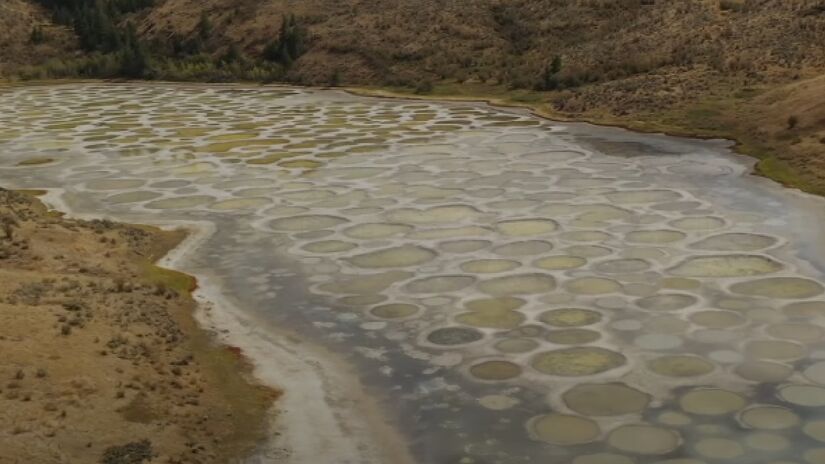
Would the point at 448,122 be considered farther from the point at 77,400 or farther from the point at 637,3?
the point at 77,400

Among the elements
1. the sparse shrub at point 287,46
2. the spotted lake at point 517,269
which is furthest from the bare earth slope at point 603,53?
the spotted lake at point 517,269

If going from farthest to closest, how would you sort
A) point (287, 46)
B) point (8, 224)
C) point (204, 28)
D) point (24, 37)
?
point (24, 37), point (204, 28), point (287, 46), point (8, 224)

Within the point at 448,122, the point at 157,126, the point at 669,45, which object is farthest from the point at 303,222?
the point at 669,45

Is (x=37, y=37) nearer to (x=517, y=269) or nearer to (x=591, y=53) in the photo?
(x=591, y=53)

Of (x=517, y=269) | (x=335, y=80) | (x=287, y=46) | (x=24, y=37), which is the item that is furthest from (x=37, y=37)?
(x=517, y=269)

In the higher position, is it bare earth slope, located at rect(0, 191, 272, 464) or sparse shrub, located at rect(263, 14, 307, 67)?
sparse shrub, located at rect(263, 14, 307, 67)

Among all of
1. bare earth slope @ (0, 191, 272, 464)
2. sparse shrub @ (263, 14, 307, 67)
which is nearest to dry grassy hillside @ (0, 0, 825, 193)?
sparse shrub @ (263, 14, 307, 67)

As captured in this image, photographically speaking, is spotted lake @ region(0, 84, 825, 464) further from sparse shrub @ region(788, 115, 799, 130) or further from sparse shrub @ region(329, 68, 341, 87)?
sparse shrub @ region(329, 68, 341, 87)
